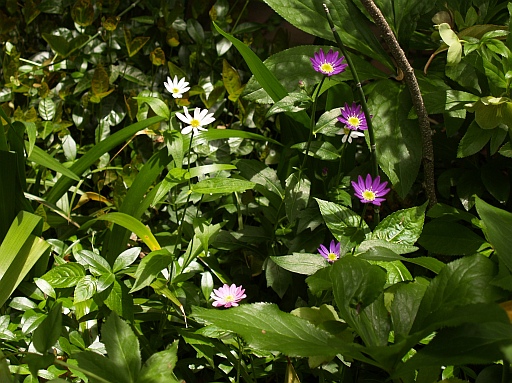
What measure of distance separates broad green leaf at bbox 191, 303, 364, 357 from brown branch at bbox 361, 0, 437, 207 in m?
0.58

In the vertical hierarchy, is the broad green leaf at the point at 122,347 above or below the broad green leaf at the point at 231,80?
below

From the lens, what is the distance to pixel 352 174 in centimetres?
145

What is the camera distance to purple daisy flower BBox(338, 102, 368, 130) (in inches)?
48.1

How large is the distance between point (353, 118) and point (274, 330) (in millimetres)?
521

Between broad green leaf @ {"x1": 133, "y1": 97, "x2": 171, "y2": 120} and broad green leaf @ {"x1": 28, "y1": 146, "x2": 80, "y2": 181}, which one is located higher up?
broad green leaf @ {"x1": 133, "y1": 97, "x2": 171, "y2": 120}

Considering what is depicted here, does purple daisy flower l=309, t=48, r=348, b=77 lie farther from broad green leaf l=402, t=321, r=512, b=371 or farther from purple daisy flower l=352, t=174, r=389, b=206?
broad green leaf l=402, t=321, r=512, b=371

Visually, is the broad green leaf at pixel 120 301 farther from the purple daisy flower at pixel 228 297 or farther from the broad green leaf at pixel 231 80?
the broad green leaf at pixel 231 80

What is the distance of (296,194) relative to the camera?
1.33 meters

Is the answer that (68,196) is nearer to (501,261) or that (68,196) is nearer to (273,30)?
(273,30)

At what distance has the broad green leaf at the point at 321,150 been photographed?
1.33m

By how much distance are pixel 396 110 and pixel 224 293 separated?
1.94ft

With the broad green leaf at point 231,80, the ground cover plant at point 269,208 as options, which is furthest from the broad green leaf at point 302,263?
the broad green leaf at point 231,80

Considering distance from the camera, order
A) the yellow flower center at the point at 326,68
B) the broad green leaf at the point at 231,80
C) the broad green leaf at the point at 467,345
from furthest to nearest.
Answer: the broad green leaf at the point at 231,80 < the yellow flower center at the point at 326,68 < the broad green leaf at the point at 467,345

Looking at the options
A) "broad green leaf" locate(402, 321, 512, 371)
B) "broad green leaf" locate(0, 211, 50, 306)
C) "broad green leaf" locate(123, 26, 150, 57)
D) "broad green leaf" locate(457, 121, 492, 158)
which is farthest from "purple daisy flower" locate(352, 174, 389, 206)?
"broad green leaf" locate(123, 26, 150, 57)
